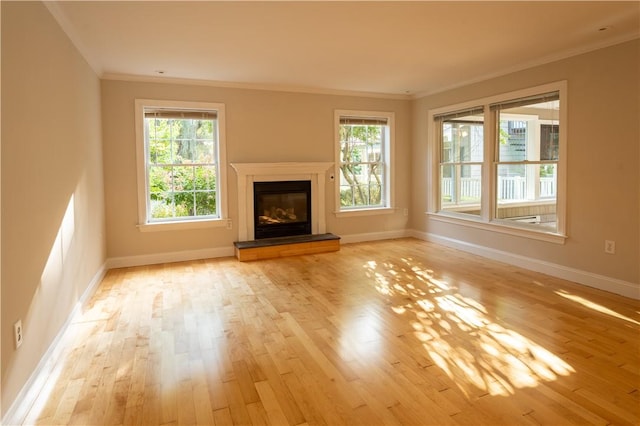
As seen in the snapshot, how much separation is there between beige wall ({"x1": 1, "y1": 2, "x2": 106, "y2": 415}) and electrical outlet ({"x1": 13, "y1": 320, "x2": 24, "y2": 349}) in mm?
37

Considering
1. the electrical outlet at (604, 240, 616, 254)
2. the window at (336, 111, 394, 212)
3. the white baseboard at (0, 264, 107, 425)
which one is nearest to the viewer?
the white baseboard at (0, 264, 107, 425)

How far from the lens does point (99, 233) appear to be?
4.62 m

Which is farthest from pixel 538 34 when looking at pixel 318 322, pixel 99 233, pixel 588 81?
pixel 99 233

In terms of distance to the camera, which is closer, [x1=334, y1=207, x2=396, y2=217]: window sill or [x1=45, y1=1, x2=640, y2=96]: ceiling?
[x1=45, y1=1, x2=640, y2=96]: ceiling

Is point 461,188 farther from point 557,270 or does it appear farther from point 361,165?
point 557,270

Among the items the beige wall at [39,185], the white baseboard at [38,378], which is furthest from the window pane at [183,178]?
the white baseboard at [38,378]

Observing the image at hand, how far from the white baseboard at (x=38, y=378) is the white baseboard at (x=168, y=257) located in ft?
5.61

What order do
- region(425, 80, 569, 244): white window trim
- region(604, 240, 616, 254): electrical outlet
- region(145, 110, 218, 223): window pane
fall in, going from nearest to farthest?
region(604, 240, 616, 254): electrical outlet < region(425, 80, 569, 244): white window trim < region(145, 110, 218, 223): window pane

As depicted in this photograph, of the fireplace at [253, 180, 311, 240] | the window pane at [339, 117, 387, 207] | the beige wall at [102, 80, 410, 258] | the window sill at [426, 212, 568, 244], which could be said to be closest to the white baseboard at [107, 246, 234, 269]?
the beige wall at [102, 80, 410, 258]

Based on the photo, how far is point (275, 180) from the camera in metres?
5.89

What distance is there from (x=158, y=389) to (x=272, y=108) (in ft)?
14.2

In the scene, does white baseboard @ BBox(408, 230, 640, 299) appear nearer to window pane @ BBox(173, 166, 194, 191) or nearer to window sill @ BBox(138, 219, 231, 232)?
window sill @ BBox(138, 219, 231, 232)

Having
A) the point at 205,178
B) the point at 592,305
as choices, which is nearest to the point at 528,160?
the point at 592,305

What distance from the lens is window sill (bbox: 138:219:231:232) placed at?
207 inches
